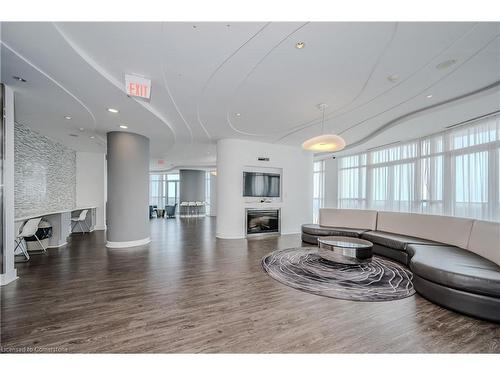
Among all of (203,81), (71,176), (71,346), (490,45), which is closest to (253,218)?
(203,81)

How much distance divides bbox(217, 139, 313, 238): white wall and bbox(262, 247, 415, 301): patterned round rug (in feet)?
7.67

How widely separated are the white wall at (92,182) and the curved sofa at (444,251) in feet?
24.9

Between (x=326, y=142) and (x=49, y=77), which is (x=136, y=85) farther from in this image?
(x=326, y=142)

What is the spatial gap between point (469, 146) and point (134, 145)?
841 centimetres

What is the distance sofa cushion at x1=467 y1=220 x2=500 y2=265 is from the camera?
278cm

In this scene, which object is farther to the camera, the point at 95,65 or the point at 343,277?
the point at 343,277

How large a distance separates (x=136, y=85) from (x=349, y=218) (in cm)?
586

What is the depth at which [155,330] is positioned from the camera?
1.91m

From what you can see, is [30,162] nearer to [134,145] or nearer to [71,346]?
[134,145]

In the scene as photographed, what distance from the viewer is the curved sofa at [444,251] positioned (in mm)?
2158

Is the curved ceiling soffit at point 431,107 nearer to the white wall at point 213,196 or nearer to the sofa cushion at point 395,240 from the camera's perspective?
the sofa cushion at point 395,240

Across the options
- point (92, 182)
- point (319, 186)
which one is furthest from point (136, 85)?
→ point (319, 186)

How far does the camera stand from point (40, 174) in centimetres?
522

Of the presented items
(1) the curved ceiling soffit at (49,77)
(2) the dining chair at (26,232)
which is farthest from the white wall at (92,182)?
(1) the curved ceiling soffit at (49,77)
